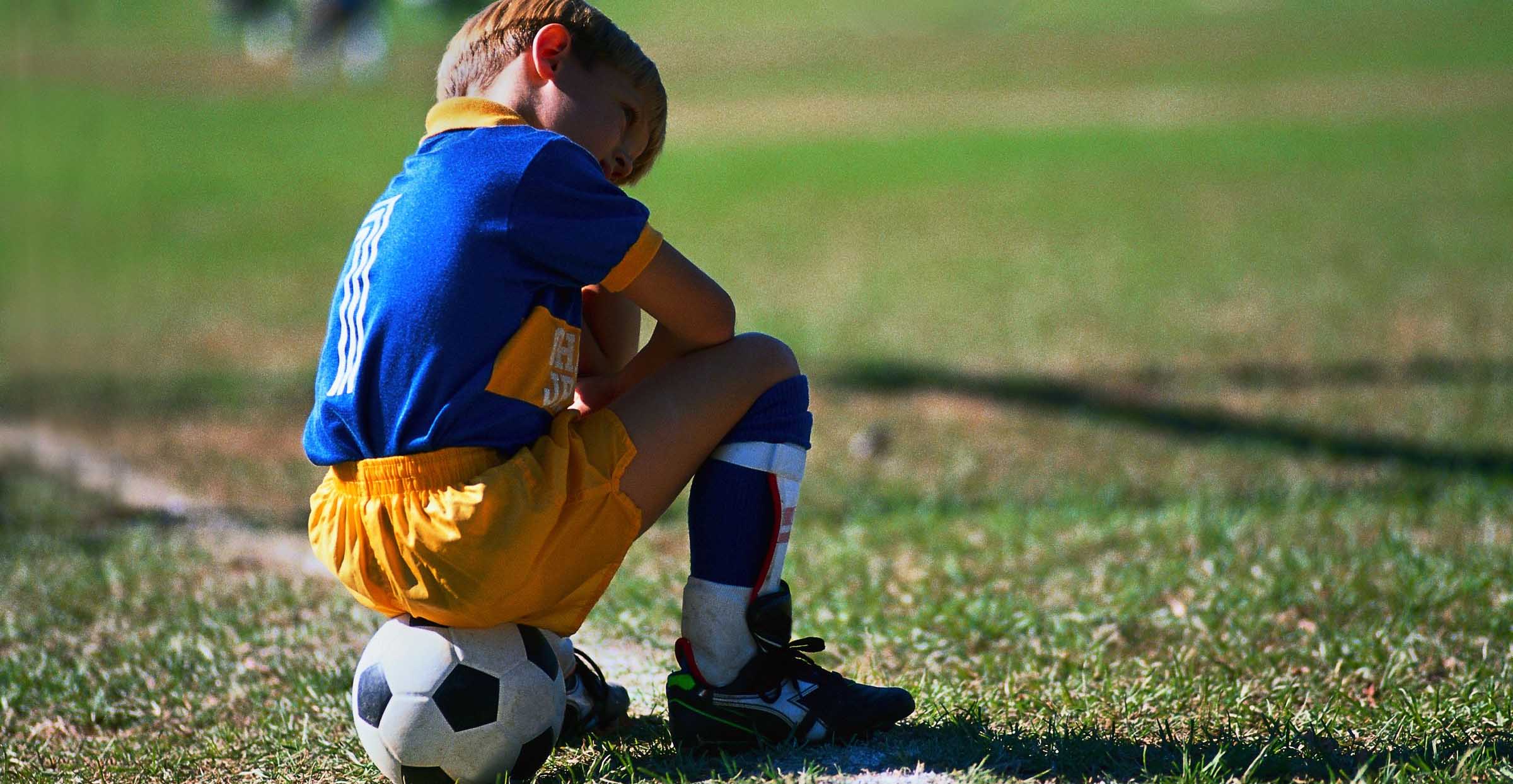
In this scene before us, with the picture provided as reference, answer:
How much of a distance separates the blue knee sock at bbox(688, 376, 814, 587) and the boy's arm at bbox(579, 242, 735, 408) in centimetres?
17

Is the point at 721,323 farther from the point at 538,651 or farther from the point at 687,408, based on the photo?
the point at 538,651

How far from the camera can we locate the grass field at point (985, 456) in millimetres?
3068

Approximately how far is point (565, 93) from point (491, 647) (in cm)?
103

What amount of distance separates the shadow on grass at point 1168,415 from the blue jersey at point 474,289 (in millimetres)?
4204

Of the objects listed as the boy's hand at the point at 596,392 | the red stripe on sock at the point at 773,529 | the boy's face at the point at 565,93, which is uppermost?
the boy's face at the point at 565,93

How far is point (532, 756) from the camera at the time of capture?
103 inches

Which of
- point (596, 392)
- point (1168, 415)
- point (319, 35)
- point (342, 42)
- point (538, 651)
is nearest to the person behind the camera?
point (538, 651)

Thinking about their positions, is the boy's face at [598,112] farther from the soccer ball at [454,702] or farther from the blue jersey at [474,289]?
the soccer ball at [454,702]

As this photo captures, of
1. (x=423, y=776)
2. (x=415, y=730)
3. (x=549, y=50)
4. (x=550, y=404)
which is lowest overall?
(x=423, y=776)

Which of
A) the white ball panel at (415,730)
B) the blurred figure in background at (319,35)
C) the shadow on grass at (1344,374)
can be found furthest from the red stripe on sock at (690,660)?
the blurred figure in background at (319,35)

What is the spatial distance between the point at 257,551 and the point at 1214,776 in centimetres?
355

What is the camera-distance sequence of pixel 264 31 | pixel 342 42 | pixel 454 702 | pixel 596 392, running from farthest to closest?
pixel 264 31 → pixel 342 42 → pixel 596 392 → pixel 454 702

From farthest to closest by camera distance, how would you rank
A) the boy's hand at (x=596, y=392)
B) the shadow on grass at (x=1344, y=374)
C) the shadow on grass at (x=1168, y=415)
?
the shadow on grass at (x=1344, y=374) < the shadow on grass at (x=1168, y=415) < the boy's hand at (x=596, y=392)

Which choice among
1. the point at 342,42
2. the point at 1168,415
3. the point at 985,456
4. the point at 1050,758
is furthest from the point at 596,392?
the point at 342,42
